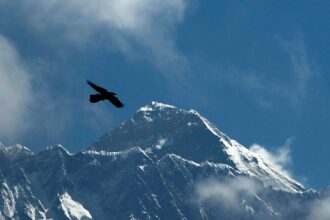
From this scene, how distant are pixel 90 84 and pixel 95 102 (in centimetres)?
231

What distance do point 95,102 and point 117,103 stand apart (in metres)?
1.43

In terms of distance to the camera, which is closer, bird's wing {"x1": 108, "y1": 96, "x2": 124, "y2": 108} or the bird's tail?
bird's wing {"x1": 108, "y1": 96, "x2": 124, "y2": 108}

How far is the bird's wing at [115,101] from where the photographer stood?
3012 inches

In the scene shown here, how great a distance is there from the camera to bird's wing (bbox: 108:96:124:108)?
76.5 m

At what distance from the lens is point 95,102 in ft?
254

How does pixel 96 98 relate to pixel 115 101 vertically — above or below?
below

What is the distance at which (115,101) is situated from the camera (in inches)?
3034

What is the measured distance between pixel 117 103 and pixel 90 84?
2.37 meters

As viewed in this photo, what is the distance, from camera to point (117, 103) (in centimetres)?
7675

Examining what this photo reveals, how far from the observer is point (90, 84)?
7525cm

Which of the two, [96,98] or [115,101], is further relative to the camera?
[96,98]

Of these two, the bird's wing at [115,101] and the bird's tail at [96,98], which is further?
the bird's tail at [96,98]
